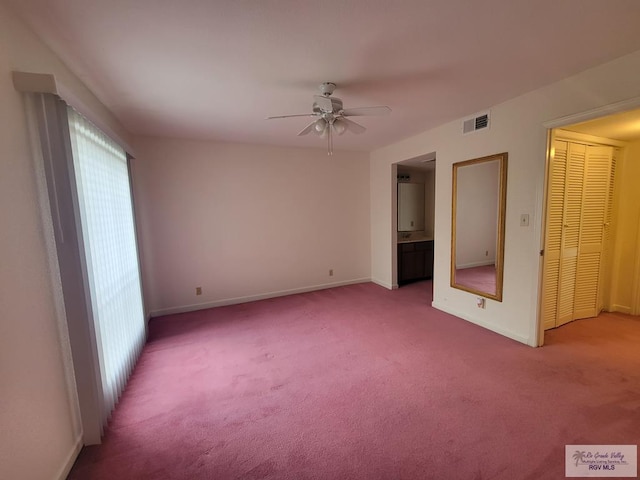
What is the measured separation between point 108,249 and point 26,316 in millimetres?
927

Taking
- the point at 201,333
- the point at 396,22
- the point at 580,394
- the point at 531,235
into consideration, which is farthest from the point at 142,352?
the point at 531,235

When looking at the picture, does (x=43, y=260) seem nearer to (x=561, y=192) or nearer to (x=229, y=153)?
(x=229, y=153)

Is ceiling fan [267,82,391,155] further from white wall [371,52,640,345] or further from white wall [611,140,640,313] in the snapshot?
white wall [611,140,640,313]

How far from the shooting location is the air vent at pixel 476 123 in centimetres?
296

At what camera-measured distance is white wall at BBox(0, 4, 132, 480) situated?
1.20 meters

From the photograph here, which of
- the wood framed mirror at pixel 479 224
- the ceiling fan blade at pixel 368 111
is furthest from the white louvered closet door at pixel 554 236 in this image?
the ceiling fan blade at pixel 368 111

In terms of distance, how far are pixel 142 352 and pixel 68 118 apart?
7.52 feet

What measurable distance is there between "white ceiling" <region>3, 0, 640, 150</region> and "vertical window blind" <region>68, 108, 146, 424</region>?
0.52 meters

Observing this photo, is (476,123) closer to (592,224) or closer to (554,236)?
(554,236)

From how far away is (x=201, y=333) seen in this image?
3.22 meters

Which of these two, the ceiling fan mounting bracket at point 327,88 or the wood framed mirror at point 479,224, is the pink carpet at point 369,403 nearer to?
the wood framed mirror at point 479,224

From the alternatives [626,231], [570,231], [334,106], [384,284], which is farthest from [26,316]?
[626,231]

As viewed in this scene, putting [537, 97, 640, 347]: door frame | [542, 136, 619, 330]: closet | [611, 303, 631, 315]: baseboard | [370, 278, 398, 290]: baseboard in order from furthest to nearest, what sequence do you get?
1. [370, 278, 398, 290]: baseboard
2. [611, 303, 631, 315]: baseboard
3. [542, 136, 619, 330]: closet
4. [537, 97, 640, 347]: door frame

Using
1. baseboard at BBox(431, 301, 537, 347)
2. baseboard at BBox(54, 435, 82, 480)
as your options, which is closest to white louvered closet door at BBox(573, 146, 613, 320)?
baseboard at BBox(431, 301, 537, 347)
